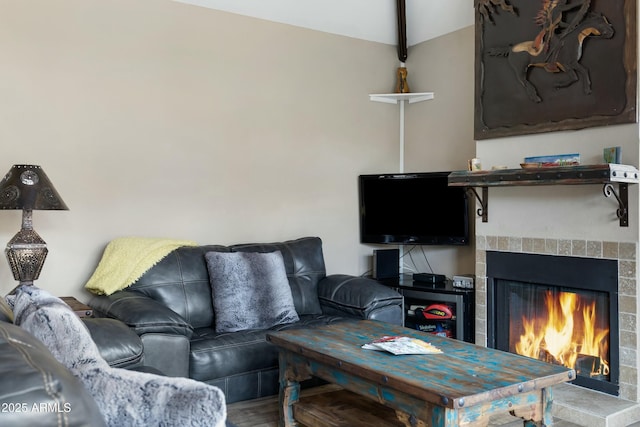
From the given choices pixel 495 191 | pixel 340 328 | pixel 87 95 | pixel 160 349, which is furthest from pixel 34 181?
pixel 495 191

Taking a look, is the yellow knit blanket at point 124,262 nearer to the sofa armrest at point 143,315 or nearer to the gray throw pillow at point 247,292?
the sofa armrest at point 143,315

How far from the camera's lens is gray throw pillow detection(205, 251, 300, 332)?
3.50 metres

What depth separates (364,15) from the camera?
187 inches

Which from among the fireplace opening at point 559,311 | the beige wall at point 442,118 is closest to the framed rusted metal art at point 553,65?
the beige wall at point 442,118

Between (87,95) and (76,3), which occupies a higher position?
(76,3)

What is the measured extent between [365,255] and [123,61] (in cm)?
250

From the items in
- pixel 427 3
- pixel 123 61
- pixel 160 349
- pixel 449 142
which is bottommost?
pixel 160 349

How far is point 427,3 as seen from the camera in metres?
4.64

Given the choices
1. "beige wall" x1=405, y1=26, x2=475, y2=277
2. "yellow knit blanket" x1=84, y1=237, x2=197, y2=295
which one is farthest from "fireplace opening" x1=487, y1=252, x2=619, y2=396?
"yellow knit blanket" x1=84, y1=237, x2=197, y2=295

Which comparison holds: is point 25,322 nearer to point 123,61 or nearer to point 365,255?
point 123,61

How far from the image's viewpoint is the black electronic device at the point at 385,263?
15.3 feet

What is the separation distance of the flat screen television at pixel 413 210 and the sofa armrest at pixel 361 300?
823mm

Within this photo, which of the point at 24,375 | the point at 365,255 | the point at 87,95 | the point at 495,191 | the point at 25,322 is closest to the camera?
the point at 24,375

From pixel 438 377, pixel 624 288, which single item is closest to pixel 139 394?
pixel 438 377
